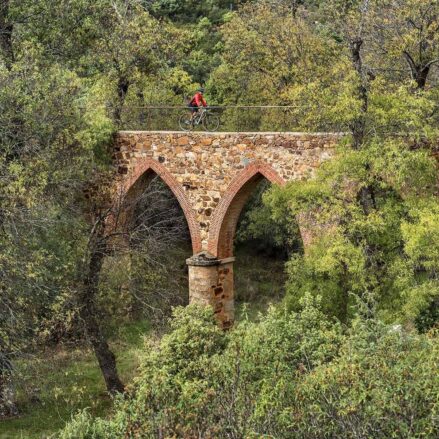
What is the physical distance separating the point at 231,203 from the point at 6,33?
6909 mm

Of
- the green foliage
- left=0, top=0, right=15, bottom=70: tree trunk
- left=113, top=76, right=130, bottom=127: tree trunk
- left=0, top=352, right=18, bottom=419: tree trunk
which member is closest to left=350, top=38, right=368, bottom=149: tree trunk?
the green foliage

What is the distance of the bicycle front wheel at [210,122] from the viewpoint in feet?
62.0

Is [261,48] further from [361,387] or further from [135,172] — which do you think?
[361,387]

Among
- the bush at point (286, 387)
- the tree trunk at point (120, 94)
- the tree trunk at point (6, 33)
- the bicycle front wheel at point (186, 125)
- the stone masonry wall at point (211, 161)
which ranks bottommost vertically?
the bush at point (286, 387)

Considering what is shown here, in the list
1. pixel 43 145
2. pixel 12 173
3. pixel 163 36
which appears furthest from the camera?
pixel 163 36

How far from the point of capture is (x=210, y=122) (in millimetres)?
→ 19281

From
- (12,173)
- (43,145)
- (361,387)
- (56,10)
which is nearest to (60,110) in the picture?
(43,145)

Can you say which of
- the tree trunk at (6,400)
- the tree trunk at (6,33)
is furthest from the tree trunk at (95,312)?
the tree trunk at (6,33)

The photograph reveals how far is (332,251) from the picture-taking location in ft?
39.0

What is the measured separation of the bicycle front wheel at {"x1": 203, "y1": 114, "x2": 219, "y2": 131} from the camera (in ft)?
62.0

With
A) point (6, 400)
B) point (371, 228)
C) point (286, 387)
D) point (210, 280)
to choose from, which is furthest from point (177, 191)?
point (286, 387)

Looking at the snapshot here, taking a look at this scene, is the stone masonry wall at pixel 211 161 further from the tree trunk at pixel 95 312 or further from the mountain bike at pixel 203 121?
the tree trunk at pixel 95 312

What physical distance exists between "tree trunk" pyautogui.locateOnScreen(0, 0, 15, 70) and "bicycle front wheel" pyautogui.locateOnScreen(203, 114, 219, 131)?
16.3 ft

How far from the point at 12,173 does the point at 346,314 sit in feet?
22.3
